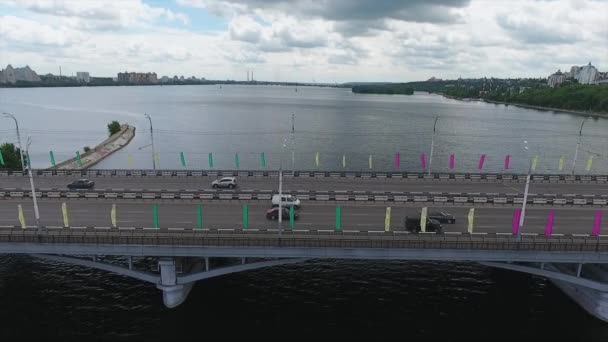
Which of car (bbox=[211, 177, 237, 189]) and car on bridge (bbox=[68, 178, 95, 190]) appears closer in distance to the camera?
car on bridge (bbox=[68, 178, 95, 190])

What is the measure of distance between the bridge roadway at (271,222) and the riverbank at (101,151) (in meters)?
40.6

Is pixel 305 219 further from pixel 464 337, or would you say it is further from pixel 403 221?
pixel 464 337

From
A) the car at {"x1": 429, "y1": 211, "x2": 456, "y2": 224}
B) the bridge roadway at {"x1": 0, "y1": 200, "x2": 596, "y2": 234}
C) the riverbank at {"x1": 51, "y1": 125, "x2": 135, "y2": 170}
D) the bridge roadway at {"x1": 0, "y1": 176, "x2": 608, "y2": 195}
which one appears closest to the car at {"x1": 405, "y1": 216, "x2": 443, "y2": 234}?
the bridge roadway at {"x1": 0, "y1": 200, "x2": 596, "y2": 234}

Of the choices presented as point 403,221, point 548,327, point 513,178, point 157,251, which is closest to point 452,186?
point 513,178

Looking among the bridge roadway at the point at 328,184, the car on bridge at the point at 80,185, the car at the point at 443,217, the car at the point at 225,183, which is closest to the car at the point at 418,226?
the car at the point at 443,217

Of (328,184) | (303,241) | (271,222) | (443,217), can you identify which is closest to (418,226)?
(443,217)

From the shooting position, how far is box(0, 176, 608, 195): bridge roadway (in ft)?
177

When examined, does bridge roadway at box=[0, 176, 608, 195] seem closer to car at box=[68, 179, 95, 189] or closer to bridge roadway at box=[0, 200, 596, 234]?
car at box=[68, 179, 95, 189]

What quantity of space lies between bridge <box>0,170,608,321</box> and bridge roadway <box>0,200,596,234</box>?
10cm

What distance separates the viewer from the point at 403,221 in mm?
40500

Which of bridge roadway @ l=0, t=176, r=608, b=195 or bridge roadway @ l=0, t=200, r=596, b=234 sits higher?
bridge roadway @ l=0, t=200, r=596, b=234

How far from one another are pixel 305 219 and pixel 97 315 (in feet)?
68.1

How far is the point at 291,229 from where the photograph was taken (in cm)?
3588

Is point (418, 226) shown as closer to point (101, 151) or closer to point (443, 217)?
point (443, 217)
